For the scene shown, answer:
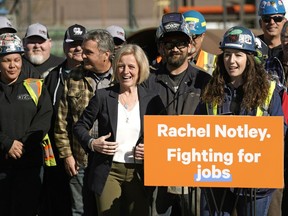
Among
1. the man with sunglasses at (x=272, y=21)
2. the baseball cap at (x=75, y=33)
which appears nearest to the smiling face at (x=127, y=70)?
the baseball cap at (x=75, y=33)

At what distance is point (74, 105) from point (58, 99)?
1.64 ft

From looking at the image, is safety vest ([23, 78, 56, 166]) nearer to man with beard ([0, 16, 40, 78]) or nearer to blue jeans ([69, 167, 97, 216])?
man with beard ([0, 16, 40, 78])

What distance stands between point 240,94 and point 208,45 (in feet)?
11.8

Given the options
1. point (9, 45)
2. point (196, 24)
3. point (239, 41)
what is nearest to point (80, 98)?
point (9, 45)

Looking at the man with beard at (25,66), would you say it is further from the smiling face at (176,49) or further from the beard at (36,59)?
the smiling face at (176,49)

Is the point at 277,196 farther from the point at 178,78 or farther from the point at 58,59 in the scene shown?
the point at 58,59

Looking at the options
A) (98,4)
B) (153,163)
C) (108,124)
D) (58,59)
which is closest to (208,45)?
(58,59)

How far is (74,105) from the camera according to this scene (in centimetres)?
754

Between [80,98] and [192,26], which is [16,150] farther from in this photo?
[192,26]

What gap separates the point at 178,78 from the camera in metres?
6.95

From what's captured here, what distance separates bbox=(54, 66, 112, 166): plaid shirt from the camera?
7.50 m

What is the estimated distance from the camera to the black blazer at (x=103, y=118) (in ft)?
21.0

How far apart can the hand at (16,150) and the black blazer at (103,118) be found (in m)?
0.95

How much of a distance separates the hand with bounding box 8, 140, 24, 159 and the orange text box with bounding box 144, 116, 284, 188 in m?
1.99
